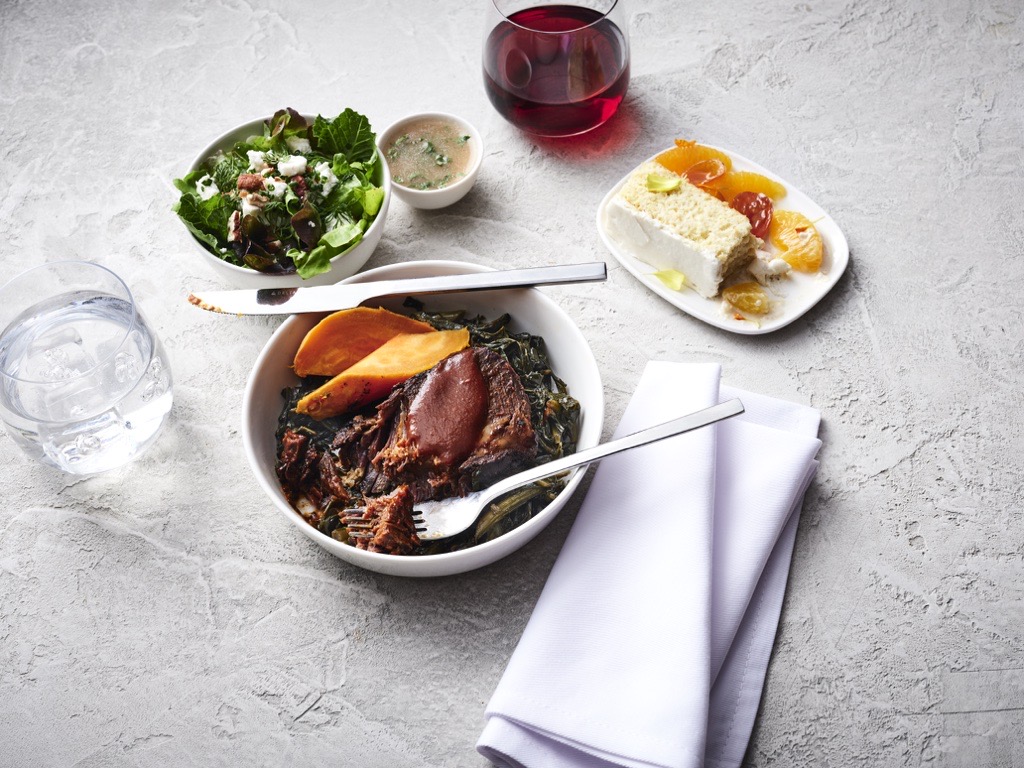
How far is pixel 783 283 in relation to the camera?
239 centimetres

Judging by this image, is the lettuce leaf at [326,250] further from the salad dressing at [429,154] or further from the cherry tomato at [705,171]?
the cherry tomato at [705,171]

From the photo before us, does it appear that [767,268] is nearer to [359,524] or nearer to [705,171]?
[705,171]

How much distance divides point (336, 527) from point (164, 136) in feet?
5.29

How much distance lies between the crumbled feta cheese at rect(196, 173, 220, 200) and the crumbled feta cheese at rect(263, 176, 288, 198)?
15cm

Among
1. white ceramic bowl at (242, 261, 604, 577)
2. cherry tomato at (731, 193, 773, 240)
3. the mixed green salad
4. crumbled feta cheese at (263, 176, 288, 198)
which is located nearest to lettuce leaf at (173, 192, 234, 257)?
the mixed green salad

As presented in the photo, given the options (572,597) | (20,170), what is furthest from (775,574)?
(20,170)

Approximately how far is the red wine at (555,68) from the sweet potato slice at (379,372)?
0.89 metres

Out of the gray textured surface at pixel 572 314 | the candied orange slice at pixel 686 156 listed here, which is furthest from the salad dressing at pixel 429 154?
the candied orange slice at pixel 686 156

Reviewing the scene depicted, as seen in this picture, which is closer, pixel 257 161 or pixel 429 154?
pixel 257 161

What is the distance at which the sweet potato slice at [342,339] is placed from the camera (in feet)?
6.59

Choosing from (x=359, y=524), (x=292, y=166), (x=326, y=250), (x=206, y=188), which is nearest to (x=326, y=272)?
(x=326, y=250)

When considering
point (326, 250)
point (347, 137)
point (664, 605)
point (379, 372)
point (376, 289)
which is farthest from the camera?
point (347, 137)

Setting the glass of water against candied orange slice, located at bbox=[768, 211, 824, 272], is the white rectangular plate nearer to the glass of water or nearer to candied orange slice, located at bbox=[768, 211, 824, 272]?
candied orange slice, located at bbox=[768, 211, 824, 272]

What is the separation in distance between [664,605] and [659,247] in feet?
3.43
